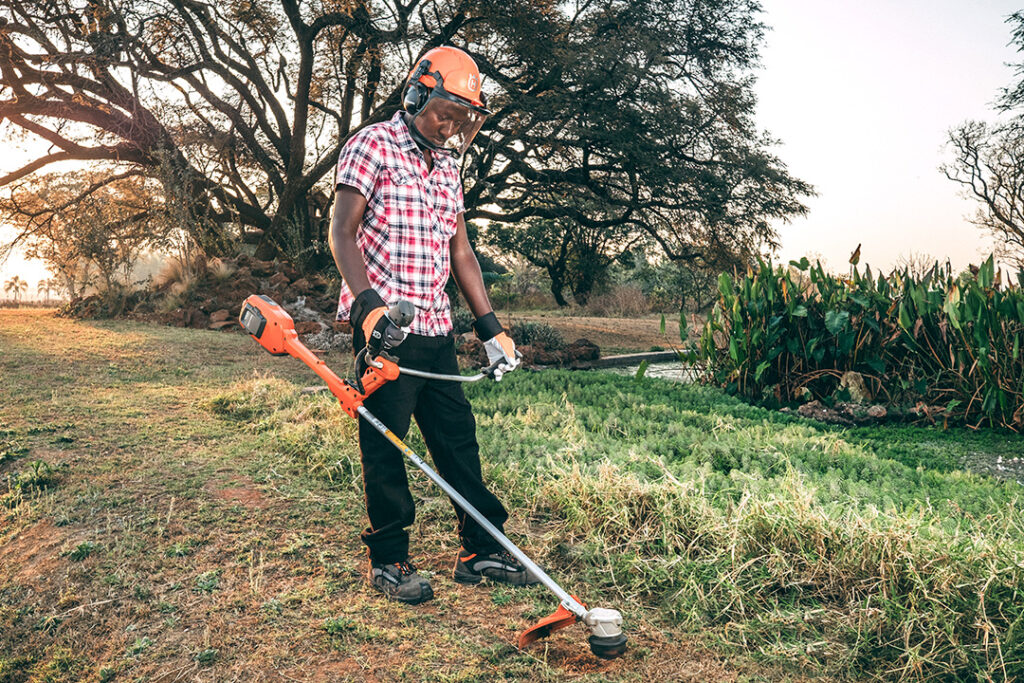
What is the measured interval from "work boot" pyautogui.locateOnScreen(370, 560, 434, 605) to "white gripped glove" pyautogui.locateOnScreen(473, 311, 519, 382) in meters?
0.81

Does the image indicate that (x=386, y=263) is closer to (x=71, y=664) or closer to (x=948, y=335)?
(x=71, y=664)

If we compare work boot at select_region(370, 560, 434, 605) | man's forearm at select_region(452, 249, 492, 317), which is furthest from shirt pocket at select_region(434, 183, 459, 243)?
work boot at select_region(370, 560, 434, 605)

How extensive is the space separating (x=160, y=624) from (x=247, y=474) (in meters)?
1.63

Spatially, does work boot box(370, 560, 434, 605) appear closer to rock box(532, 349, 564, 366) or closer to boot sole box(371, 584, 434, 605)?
boot sole box(371, 584, 434, 605)

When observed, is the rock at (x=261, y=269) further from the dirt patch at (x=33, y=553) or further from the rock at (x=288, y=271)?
the dirt patch at (x=33, y=553)

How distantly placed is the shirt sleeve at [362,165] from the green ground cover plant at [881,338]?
5086 mm

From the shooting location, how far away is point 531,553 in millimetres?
3256

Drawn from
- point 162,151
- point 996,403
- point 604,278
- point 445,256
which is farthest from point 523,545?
point 604,278

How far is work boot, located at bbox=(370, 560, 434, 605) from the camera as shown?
9.42ft

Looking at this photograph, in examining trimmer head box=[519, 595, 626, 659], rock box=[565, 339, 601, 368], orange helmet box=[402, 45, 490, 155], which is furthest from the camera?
rock box=[565, 339, 601, 368]

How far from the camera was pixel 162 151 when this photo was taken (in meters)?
13.2

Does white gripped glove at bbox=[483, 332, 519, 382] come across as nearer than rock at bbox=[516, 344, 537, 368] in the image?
Yes

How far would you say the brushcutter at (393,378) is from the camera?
2.43m

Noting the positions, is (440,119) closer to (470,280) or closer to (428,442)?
(470,280)
